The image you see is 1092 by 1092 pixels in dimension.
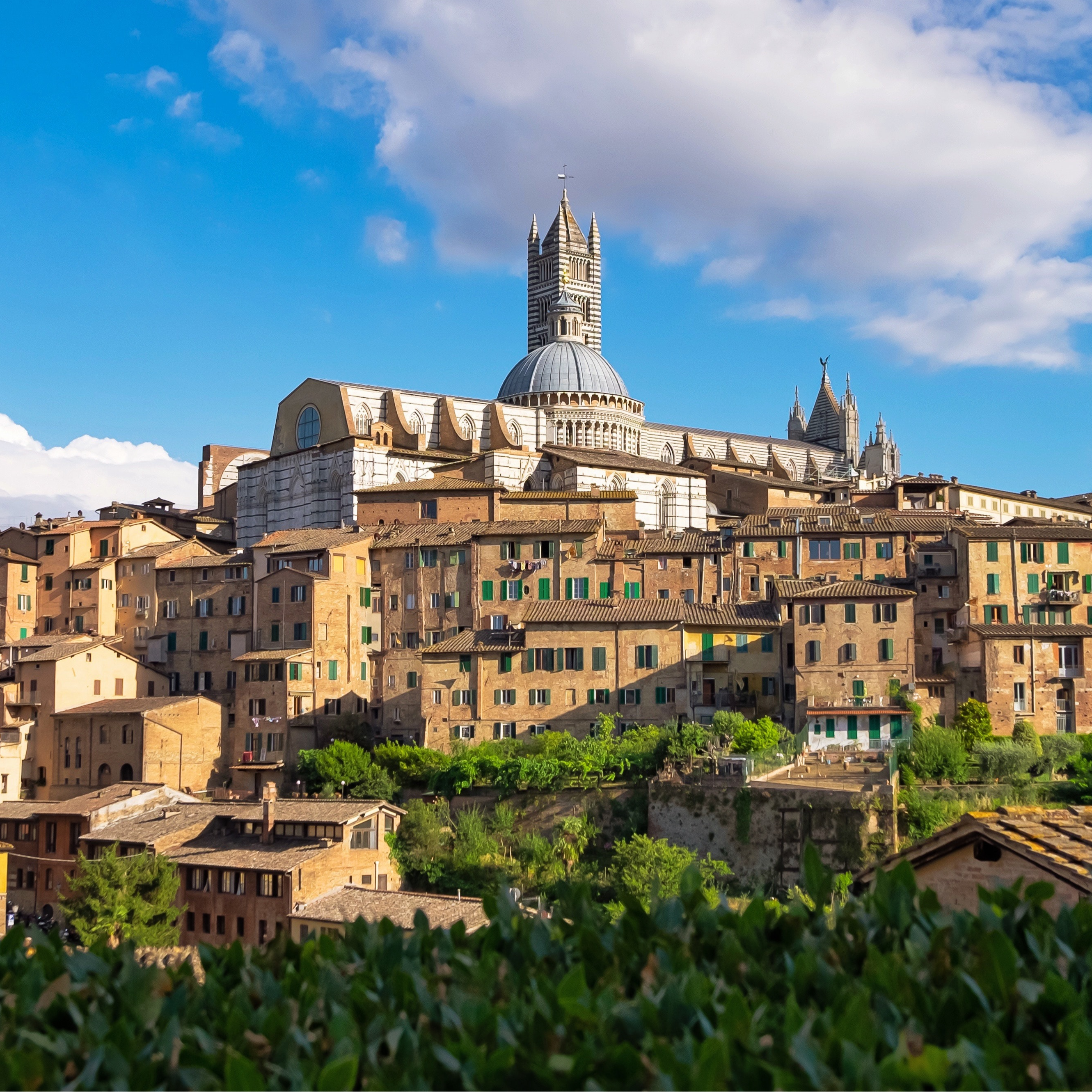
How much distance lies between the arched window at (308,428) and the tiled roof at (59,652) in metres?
25.5

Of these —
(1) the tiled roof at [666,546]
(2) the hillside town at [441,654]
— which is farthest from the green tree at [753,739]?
(1) the tiled roof at [666,546]

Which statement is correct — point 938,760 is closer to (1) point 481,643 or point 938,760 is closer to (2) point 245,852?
(1) point 481,643

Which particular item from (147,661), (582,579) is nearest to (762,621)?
(582,579)

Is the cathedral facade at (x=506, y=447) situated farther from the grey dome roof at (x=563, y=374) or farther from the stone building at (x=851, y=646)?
the stone building at (x=851, y=646)

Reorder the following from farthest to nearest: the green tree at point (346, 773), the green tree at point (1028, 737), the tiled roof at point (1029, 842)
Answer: the green tree at point (346, 773) → the green tree at point (1028, 737) → the tiled roof at point (1029, 842)

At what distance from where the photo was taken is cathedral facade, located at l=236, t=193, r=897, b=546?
79.0 meters

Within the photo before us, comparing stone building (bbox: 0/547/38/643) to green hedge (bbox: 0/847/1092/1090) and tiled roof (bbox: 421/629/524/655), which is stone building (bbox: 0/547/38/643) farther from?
green hedge (bbox: 0/847/1092/1090)

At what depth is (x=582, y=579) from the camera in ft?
196

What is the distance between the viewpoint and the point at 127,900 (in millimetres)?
42844

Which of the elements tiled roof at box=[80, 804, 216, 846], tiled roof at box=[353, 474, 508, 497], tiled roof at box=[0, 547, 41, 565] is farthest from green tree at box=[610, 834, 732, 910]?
tiled roof at box=[0, 547, 41, 565]

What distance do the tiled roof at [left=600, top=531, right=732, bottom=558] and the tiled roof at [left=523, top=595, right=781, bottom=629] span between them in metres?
4.28

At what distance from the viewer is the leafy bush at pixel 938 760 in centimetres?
4619

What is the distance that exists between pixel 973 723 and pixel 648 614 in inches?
516

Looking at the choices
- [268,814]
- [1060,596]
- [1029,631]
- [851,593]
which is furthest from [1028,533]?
[268,814]
